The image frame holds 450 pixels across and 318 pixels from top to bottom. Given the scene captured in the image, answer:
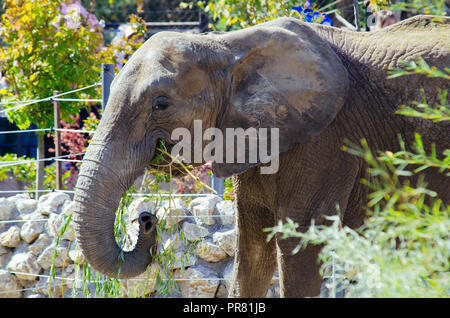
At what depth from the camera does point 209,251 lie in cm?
572

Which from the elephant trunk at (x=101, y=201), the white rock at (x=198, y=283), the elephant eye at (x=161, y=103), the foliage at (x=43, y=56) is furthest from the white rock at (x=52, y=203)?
the elephant eye at (x=161, y=103)

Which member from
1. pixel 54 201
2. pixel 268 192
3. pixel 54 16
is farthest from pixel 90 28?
pixel 268 192

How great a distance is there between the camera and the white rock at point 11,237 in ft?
20.2

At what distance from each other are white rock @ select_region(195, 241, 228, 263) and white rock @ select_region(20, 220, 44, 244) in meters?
1.36

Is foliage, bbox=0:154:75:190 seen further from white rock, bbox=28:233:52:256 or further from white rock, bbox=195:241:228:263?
white rock, bbox=195:241:228:263

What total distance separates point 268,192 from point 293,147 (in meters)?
0.27

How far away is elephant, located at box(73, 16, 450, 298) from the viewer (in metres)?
3.55

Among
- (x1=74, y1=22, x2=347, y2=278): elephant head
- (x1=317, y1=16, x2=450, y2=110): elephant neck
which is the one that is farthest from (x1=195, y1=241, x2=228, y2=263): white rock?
(x1=317, y1=16, x2=450, y2=110): elephant neck

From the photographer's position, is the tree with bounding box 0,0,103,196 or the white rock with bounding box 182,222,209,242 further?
the tree with bounding box 0,0,103,196

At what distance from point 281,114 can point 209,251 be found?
2.19 meters

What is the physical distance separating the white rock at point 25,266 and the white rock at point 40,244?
0.05 metres

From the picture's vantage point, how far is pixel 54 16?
7.29 m

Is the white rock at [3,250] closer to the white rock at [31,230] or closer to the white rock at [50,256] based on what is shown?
the white rock at [31,230]
